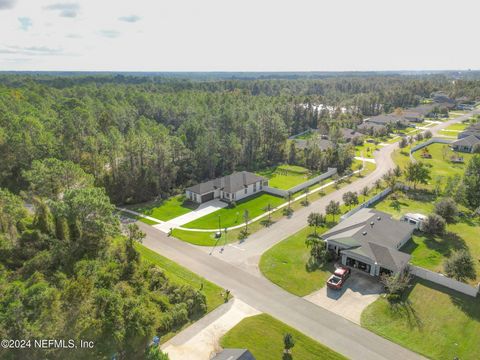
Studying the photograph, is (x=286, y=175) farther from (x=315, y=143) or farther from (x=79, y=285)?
(x=79, y=285)

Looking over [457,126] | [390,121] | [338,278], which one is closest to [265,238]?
[338,278]

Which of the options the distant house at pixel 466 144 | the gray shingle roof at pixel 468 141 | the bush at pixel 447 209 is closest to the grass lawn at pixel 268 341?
the bush at pixel 447 209

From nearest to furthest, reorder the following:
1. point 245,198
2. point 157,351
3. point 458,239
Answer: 1. point 157,351
2. point 458,239
3. point 245,198

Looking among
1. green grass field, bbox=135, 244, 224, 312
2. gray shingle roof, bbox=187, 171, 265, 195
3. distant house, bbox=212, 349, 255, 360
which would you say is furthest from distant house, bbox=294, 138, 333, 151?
distant house, bbox=212, 349, 255, 360

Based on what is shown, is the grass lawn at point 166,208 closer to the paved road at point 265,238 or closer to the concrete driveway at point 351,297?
the paved road at point 265,238

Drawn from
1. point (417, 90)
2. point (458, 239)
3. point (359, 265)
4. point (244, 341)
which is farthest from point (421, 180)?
point (417, 90)

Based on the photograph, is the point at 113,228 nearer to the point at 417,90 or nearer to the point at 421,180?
the point at 421,180
